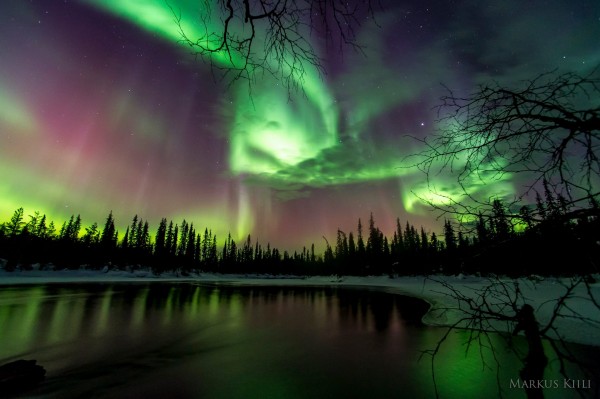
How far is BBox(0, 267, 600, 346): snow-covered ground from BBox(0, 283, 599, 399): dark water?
2.25m

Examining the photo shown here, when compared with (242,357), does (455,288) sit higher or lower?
higher

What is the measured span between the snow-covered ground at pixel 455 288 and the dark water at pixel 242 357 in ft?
7.37

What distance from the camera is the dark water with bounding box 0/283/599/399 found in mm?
8641

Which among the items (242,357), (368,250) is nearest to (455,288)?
(242,357)

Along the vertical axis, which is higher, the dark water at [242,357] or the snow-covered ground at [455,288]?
the snow-covered ground at [455,288]

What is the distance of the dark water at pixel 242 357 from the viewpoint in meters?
8.64

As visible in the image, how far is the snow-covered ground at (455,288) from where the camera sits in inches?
177

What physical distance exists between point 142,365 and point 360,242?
97.9 meters

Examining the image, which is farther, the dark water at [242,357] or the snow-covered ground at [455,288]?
the dark water at [242,357]

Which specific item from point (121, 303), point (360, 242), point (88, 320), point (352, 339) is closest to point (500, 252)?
point (352, 339)

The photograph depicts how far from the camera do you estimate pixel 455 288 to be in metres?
28.4

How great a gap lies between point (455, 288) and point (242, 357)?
23679 millimetres

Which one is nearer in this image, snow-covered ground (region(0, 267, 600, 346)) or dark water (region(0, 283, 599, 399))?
snow-covered ground (region(0, 267, 600, 346))

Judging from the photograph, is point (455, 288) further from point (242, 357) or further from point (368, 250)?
point (368, 250)
